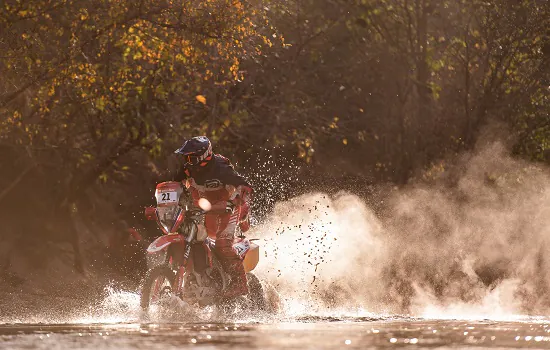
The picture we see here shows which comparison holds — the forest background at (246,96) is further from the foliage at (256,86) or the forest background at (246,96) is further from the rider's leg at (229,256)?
the rider's leg at (229,256)

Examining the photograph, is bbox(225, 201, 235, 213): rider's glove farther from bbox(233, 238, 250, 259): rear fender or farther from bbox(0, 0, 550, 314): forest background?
bbox(0, 0, 550, 314): forest background

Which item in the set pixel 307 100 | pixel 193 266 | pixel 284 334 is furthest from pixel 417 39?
pixel 284 334

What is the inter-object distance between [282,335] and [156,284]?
140 inches

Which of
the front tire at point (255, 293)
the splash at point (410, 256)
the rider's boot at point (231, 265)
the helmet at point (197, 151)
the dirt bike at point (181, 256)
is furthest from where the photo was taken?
the splash at point (410, 256)

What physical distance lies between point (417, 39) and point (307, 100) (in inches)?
255

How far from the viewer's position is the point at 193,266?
1702 centimetres

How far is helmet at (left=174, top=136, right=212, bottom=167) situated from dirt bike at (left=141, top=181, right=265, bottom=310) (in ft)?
1.15

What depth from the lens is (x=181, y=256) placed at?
16859mm

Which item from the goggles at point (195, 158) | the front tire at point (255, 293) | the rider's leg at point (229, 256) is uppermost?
the goggles at point (195, 158)

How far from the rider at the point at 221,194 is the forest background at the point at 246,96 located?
17.5 ft

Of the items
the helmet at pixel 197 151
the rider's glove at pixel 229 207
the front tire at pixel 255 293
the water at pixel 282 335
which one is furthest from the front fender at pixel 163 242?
the water at pixel 282 335

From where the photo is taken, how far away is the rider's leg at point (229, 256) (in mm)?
17219

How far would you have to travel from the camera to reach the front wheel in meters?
16.9

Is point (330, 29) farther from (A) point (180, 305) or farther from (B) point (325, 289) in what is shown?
(A) point (180, 305)
